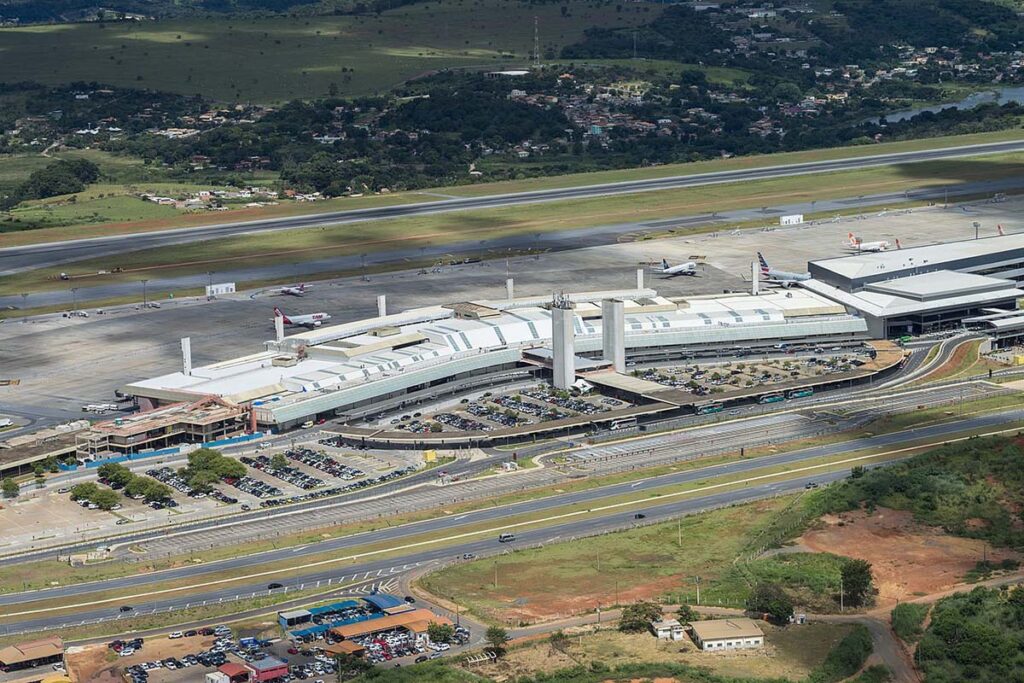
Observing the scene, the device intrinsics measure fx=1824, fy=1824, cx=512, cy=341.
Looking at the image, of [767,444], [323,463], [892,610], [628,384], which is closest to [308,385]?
[323,463]

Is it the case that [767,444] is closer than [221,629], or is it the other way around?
[221,629]

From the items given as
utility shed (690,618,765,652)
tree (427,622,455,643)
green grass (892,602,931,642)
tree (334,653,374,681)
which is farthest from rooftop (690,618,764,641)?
tree (334,653,374,681)

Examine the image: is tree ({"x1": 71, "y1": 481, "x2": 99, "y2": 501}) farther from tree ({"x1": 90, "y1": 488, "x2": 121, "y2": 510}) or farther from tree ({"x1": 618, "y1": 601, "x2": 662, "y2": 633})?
tree ({"x1": 618, "y1": 601, "x2": 662, "y2": 633})

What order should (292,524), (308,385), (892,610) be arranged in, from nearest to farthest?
(892,610) < (292,524) < (308,385)

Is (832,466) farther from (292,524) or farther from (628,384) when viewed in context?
(292,524)

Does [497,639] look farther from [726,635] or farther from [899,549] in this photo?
[899,549]

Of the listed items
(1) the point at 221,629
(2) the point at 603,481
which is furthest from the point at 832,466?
(1) the point at 221,629

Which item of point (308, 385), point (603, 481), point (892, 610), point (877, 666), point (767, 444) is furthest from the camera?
point (308, 385)
